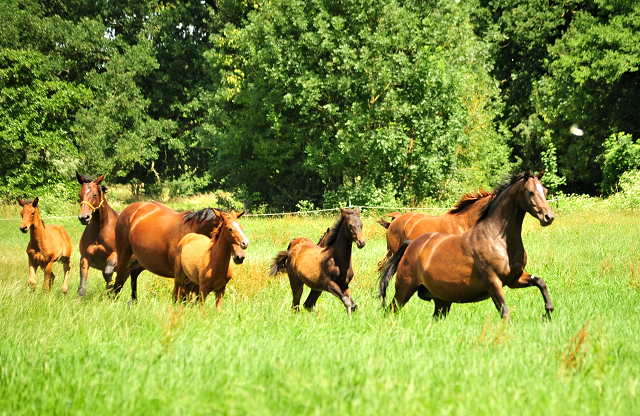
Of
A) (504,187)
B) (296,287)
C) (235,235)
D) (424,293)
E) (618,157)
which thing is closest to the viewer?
(504,187)

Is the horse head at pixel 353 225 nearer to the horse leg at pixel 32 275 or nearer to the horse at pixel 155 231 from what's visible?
the horse at pixel 155 231

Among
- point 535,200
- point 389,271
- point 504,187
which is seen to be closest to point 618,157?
point 504,187

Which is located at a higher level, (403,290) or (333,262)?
(333,262)

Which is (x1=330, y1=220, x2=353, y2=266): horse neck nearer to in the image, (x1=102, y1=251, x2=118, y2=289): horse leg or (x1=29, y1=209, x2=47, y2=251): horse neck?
(x1=102, y1=251, x2=118, y2=289): horse leg

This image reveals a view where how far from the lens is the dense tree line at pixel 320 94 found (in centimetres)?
2402

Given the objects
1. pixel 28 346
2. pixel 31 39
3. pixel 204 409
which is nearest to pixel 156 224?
pixel 28 346

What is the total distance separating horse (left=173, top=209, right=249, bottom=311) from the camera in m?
6.76

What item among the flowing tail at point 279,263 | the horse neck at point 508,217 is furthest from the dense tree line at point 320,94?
the horse neck at point 508,217

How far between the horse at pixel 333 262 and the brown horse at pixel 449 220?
2.42 metres

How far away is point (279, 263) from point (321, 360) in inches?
145

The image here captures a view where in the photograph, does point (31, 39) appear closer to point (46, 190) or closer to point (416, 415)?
point (46, 190)

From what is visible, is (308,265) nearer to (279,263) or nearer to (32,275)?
(279,263)

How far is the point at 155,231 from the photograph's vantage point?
842cm

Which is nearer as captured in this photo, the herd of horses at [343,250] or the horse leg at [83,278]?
the herd of horses at [343,250]
